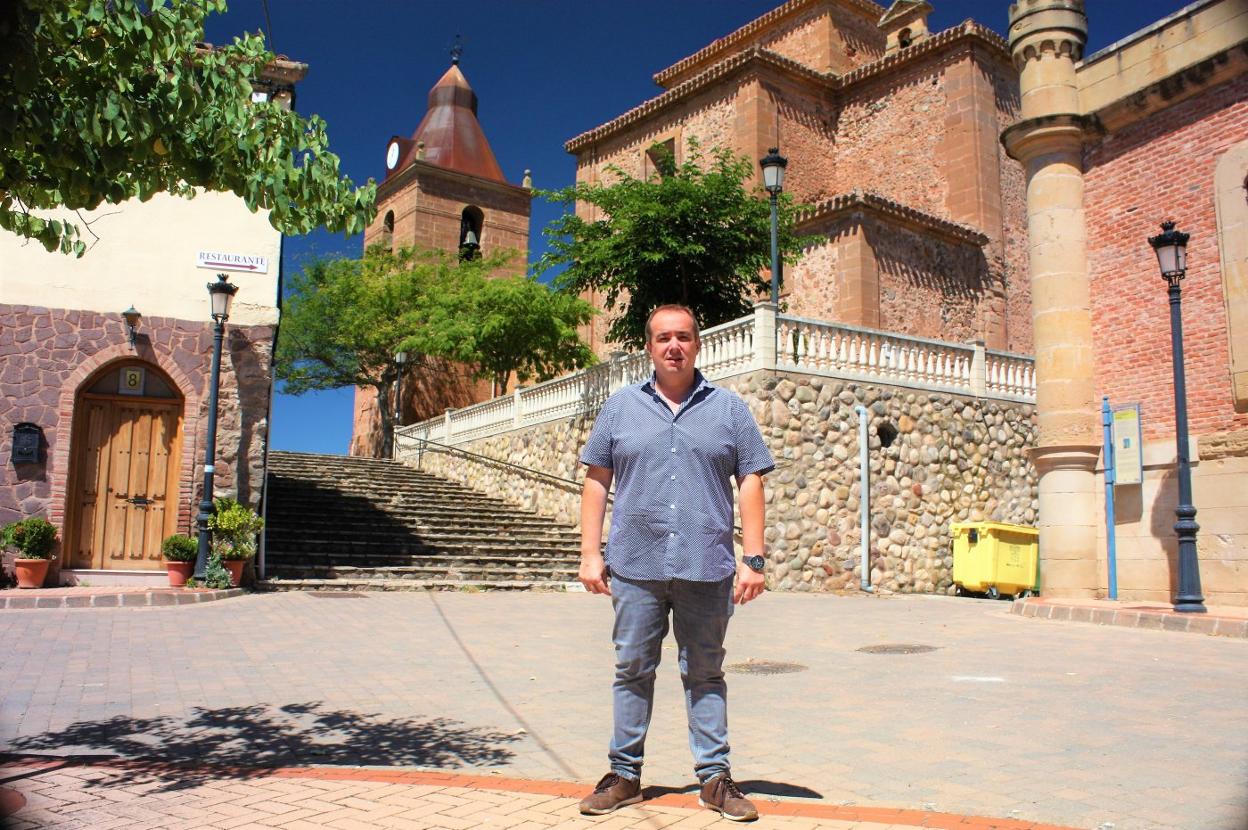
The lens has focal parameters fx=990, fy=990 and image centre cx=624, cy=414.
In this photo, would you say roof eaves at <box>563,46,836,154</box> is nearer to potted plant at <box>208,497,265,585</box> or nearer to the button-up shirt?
potted plant at <box>208,497,265,585</box>

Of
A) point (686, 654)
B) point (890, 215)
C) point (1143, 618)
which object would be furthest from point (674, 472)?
point (890, 215)

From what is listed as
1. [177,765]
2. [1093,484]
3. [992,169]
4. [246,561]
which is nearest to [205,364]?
[246,561]

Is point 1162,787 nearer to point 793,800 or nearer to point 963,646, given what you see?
point 793,800

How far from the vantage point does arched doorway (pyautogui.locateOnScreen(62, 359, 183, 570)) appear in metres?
13.8

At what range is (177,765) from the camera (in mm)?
4359

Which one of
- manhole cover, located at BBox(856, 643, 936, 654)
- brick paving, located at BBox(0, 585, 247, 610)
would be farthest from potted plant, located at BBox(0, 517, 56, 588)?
manhole cover, located at BBox(856, 643, 936, 654)

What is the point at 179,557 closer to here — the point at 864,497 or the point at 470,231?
the point at 864,497

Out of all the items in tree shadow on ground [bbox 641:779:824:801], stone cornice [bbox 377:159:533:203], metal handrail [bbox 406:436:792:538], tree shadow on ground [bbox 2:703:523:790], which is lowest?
tree shadow on ground [bbox 2:703:523:790]

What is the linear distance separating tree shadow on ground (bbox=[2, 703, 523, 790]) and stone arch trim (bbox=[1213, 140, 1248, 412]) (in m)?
10.8

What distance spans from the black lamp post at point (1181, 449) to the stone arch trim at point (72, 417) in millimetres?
12661

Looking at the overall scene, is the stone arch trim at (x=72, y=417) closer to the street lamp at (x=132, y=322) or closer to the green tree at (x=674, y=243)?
the street lamp at (x=132, y=322)

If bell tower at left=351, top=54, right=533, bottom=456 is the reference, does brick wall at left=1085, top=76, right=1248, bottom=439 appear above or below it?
below

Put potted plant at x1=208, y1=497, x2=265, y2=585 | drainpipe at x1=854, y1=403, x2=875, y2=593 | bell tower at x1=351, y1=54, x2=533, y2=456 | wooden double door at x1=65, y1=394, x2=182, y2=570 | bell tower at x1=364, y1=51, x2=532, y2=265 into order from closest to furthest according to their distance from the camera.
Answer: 1. potted plant at x1=208, y1=497, x2=265, y2=585
2. wooden double door at x1=65, y1=394, x2=182, y2=570
3. drainpipe at x1=854, y1=403, x2=875, y2=593
4. bell tower at x1=351, y1=54, x2=533, y2=456
5. bell tower at x1=364, y1=51, x2=532, y2=265

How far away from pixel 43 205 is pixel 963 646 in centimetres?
775
